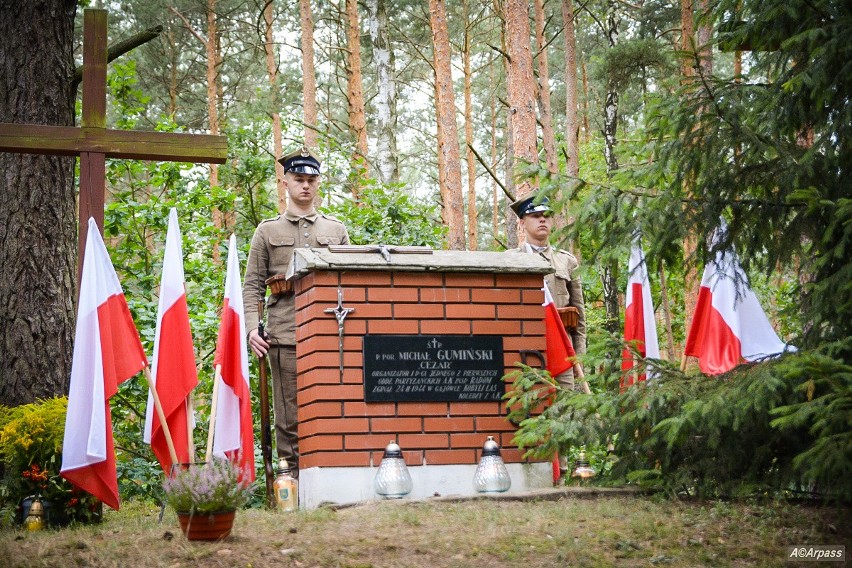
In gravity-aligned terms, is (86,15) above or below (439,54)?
below

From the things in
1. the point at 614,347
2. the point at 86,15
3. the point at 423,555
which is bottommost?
the point at 423,555

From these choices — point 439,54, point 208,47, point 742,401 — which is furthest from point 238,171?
point 208,47

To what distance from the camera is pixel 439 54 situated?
1451 centimetres

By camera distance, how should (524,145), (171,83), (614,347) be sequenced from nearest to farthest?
(614,347) → (524,145) → (171,83)

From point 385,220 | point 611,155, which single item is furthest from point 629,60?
point 385,220

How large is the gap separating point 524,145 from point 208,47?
11083 mm

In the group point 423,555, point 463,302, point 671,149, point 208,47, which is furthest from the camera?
point 208,47

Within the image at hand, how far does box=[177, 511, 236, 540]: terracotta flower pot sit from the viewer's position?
3.73m

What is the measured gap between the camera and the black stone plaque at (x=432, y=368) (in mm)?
5066

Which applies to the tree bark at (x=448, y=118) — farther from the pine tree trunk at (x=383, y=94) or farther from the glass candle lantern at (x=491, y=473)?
the glass candle lantern at (x=491, y=473)

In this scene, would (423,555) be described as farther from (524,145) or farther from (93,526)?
(524,145)

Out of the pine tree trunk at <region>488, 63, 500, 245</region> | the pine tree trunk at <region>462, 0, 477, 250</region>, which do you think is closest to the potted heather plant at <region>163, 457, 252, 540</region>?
the pine tree trunk at <region>462, 0, 477, 250</region>

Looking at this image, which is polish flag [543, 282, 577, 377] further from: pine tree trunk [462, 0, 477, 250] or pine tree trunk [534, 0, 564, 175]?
pine tree trunk [462, 0, 477, 250]

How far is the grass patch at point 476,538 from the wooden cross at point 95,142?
1821 mm
